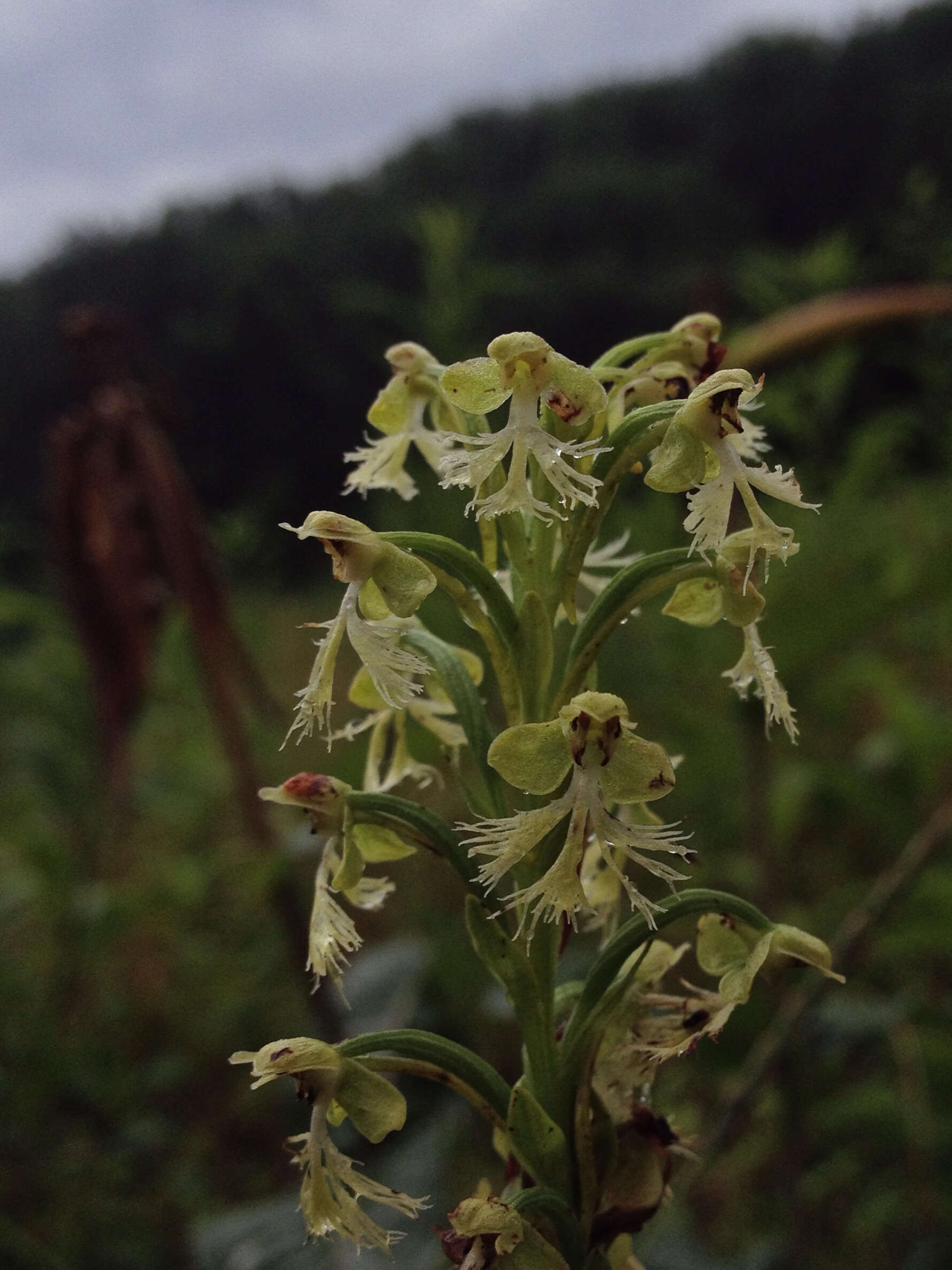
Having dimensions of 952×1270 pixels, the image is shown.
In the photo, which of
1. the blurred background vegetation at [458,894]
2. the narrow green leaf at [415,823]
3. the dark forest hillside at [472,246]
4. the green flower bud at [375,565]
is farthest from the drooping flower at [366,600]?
the dark forest hillside at [472,246]

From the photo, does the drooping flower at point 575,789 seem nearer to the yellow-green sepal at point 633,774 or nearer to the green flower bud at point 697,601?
the yellow-green sepal at point 633,774

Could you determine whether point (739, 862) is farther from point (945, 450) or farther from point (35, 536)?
point (35, 536)

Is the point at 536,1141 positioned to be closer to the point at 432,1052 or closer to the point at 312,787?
the point at 432,1052

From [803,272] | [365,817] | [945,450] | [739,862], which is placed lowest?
[739,862]

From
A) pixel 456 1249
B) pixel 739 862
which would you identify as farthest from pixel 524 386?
pixel 739 862

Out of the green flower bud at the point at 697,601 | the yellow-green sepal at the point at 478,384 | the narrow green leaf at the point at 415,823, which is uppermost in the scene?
the yellow-green sepal at the point at 478,384

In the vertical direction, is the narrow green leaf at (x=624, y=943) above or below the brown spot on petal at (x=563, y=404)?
below

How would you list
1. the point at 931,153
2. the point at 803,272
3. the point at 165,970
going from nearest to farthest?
the point at 165,970
the point at 803,272
the point at 931,153
